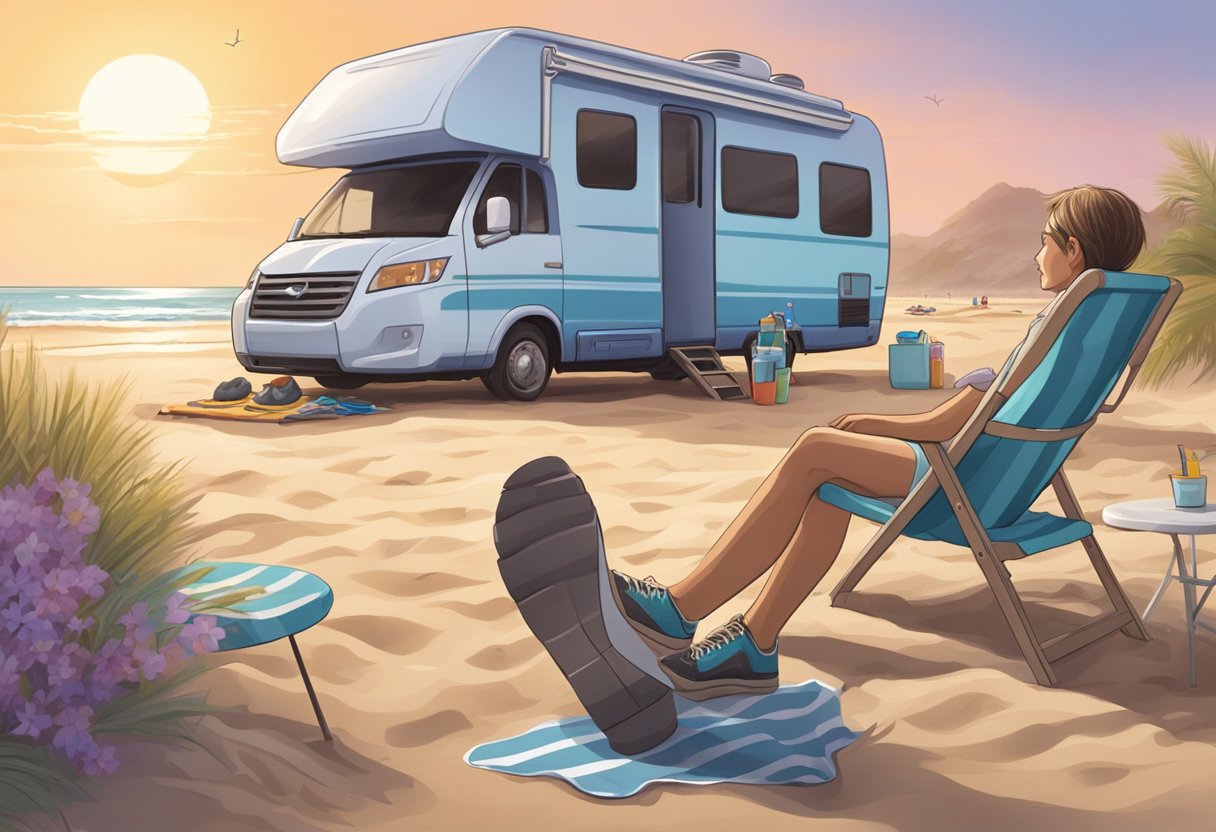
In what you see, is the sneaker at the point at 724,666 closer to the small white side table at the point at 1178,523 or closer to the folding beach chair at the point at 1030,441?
the folding beach chair at the point at 1030,441

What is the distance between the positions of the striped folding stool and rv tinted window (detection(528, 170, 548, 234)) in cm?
642

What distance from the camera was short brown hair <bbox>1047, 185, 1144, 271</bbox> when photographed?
3105 millimetres

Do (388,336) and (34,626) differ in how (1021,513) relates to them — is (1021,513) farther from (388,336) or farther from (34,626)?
(388,336)

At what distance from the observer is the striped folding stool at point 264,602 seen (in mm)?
2441

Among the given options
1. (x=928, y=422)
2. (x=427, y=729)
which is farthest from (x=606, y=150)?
(x=427, y=729)

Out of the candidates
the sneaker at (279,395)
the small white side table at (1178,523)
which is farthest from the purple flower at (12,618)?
the sneaker at (279,395)

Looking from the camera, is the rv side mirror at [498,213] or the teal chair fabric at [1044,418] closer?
the teal chair fabric at [1044,418]

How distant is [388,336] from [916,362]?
5.28 m

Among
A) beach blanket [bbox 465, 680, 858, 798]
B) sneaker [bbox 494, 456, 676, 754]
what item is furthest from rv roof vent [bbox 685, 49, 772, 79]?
sneaker [bbox 494, 456, 676, 754]

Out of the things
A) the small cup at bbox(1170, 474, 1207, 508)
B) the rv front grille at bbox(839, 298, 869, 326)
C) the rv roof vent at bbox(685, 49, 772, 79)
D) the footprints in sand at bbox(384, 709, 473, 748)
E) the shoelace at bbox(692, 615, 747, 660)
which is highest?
the rv roof vent at bbox(685, 49, 772, 79)

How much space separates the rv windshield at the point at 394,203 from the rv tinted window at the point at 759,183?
2642 mm

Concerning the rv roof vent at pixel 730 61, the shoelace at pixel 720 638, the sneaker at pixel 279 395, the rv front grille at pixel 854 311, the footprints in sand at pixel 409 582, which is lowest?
the footprints in sand at pixel 409 582

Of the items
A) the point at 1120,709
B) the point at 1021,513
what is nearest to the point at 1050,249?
the point at 1021,513

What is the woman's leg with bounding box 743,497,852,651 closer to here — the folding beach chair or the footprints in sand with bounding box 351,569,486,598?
the folding beach chair
